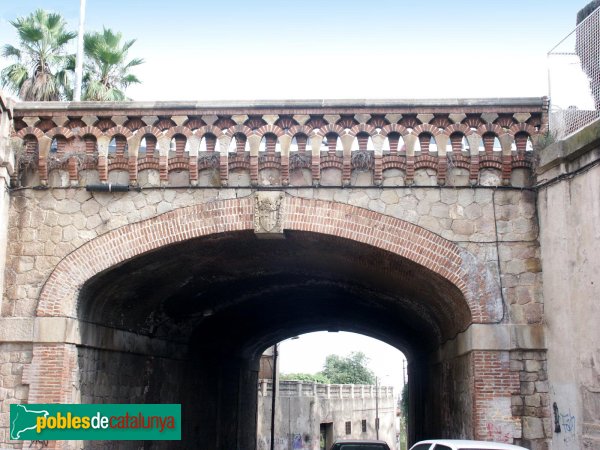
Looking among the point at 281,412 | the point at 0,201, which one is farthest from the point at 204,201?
the point at 281,412

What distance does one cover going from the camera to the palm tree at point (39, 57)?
19.4m

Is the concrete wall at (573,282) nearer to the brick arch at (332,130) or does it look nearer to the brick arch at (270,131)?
the brick arch at (332,130)

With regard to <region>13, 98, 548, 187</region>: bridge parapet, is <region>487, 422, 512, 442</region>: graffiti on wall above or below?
below

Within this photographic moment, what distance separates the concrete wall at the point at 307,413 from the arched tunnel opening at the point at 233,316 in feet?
42.9

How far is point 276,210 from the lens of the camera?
39.1 ft

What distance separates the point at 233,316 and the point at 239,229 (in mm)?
8165

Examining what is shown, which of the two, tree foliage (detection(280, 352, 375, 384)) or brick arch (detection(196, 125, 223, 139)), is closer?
brick arch (detection(196, 125, 223, 139))

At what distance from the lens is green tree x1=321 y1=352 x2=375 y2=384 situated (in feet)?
241

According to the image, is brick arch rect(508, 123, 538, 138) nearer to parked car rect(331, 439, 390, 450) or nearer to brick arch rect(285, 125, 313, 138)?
brick arch rect(285, 125, 313, 138)

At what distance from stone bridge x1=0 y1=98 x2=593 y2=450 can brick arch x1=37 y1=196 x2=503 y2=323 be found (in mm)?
23

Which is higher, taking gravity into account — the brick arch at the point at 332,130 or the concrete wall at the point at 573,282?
the brick arch at the point at 332,130

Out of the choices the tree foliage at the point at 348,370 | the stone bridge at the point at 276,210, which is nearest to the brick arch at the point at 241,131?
the stone bridge at the point at 276,210

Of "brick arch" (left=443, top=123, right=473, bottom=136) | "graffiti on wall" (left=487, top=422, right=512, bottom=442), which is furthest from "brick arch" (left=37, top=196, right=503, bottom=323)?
"graffiti on wall" (left=487, top=422, right=512, bottom=442)

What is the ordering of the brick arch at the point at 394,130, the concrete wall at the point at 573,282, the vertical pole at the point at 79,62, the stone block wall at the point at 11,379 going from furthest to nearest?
the vertical pole at the point at 79,62 < the brick arch at the point at 394,130 < the stone block wall at the point at 11,379 < the concrete wall at the point at 573,282
